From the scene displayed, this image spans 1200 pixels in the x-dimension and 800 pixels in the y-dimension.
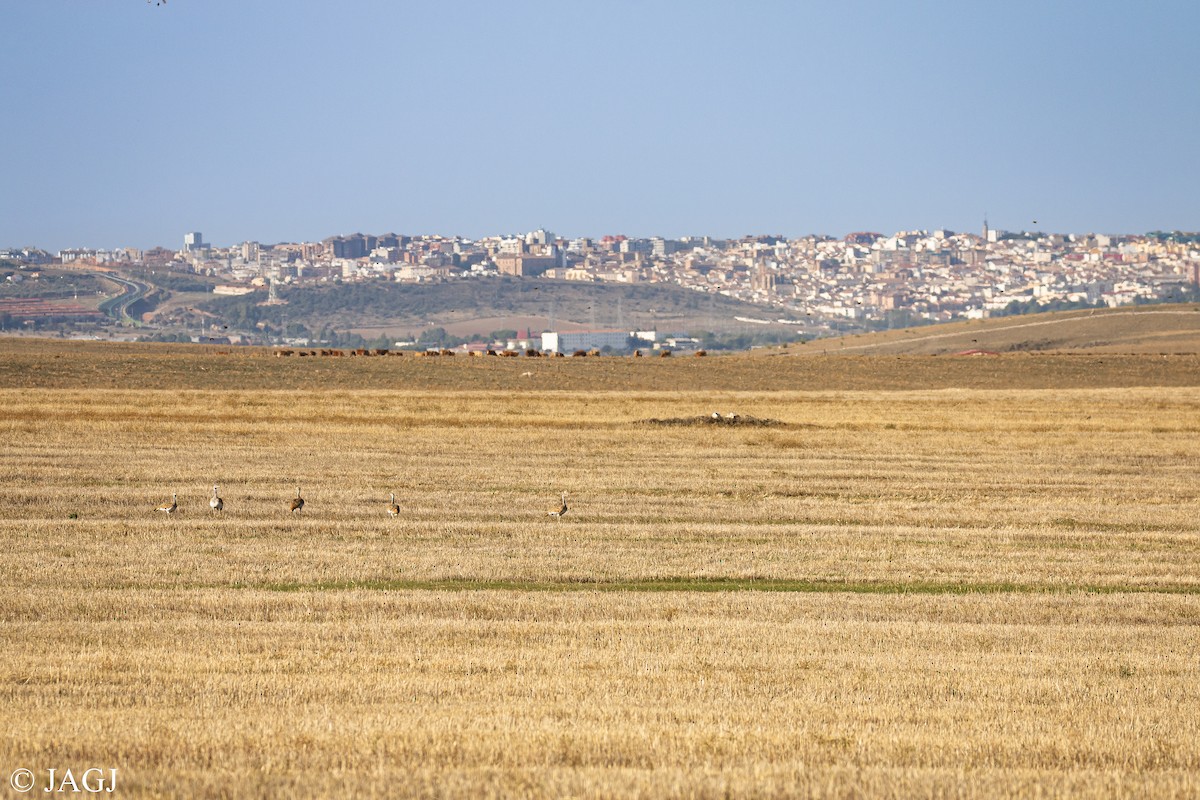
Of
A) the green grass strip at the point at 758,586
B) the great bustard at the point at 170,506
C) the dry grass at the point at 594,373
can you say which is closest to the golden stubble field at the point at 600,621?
the green grass strip at the point at 758,586

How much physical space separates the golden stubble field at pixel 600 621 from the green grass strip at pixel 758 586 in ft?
0.24

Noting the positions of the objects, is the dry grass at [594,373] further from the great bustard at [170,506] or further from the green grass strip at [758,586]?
the green grass strip at [758,586]

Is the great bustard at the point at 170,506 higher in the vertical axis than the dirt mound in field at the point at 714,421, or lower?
higher

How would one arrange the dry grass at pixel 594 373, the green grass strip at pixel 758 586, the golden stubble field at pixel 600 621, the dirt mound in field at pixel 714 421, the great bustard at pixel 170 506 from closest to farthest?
the golden stubble field at pixel 600 621 < the green grass strip at pixel 758 586 < the great bustard at pixel 170 506 < the dirt mound in field at pixel 714 421 < the dry grass at pixel 594 373

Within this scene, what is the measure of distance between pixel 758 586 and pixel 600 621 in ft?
11.3

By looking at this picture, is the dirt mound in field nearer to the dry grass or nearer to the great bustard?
the dry grass

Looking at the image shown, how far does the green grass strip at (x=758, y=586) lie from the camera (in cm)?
1590

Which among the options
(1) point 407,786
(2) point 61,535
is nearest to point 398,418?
(2) point 61,535

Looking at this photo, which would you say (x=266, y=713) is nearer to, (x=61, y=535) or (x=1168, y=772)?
(x=1168, y=772)

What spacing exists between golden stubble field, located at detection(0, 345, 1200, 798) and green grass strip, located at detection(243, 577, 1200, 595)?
73mm

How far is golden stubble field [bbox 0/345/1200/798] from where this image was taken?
8188 millimetres

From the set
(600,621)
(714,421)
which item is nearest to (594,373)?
(714,421)

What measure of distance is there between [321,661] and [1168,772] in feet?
22.6

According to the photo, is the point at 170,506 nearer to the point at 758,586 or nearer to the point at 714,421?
the point at 758,586
